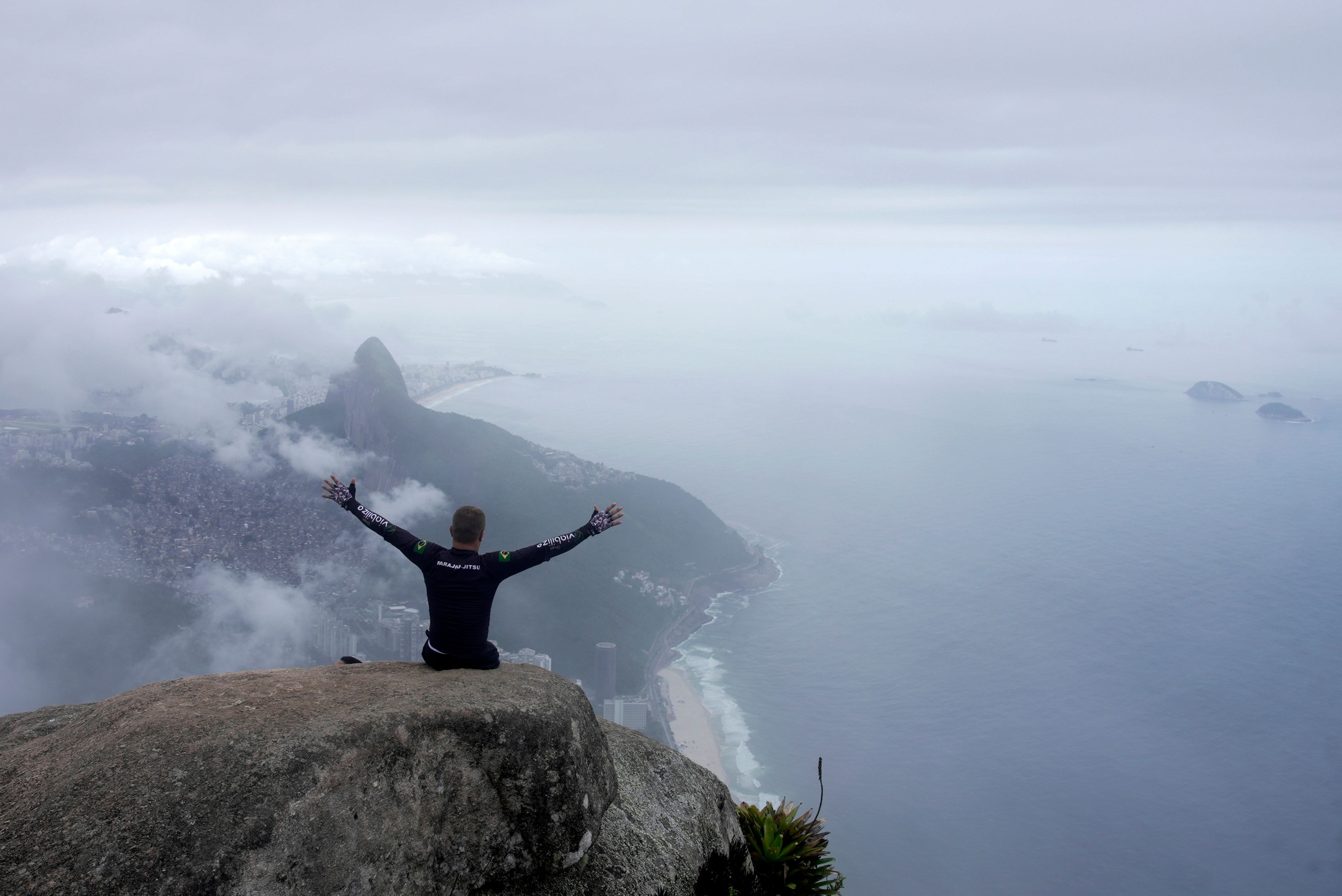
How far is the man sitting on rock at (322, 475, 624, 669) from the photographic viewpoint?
713 centimetres

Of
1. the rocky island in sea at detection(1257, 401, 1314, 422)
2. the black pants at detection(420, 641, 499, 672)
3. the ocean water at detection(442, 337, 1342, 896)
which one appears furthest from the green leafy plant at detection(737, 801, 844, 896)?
the rocky island in sea at detection(1257, 401, 1314, 422)

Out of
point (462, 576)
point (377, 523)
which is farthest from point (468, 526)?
point (377, 523)

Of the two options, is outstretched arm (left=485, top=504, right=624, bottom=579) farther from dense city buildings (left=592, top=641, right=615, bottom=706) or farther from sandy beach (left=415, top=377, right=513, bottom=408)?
sandy beach (left=415, top=377, right=513, bottom=408)

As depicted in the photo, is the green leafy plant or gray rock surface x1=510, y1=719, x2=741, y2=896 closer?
gray rock surface x1=510, y1=719, x2=741, y2=896

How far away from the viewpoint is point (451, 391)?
166000 millimetres

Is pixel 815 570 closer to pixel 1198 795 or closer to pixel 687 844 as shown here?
pixel 1198 795

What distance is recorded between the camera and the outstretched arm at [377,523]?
285 inches

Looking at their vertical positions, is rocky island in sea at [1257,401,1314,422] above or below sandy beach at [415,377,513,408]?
above

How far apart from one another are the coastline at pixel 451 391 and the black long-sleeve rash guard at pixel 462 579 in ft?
414

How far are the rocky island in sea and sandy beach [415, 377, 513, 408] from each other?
19446cm

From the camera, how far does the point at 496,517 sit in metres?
79.3

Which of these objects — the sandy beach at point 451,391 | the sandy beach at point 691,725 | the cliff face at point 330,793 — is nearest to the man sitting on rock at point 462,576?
the cliff face at point 330,793

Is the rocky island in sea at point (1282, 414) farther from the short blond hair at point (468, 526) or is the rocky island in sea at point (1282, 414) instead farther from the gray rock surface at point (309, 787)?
the gray rock surface at point (309, 787)

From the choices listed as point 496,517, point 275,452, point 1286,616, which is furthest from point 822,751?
point 275,452
